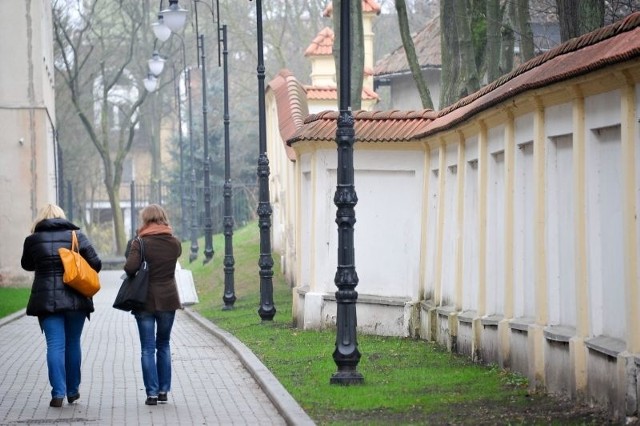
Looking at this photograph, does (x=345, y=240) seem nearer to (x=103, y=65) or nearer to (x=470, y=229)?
(x=470, y=229)

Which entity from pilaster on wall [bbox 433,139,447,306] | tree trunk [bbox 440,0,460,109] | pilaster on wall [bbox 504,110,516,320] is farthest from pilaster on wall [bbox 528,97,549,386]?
tree trunk [bbox 440,0,460,109]

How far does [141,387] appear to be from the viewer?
14234 millimetres

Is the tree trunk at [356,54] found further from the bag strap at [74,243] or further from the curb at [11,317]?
the bag strap at [74,243]

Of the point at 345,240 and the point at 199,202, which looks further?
the point at 199,202

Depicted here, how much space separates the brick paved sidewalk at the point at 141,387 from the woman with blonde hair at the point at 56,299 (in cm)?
34

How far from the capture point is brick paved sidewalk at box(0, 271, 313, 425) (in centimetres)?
1177

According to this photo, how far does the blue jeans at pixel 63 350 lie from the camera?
12.2 meters

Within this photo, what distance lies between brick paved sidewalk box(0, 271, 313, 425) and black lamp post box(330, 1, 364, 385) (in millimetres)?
709

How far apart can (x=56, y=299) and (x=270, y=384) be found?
7.54ft

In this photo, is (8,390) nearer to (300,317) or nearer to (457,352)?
(457,352)

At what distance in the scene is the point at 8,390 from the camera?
14.0 meters

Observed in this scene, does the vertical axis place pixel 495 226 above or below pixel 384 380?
above

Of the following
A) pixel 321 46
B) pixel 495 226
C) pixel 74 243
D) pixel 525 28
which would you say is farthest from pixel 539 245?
pixel 321 46

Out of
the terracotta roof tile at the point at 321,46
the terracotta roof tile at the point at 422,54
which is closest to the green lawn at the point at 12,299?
the terracotta roof tile at the point at 321,46
